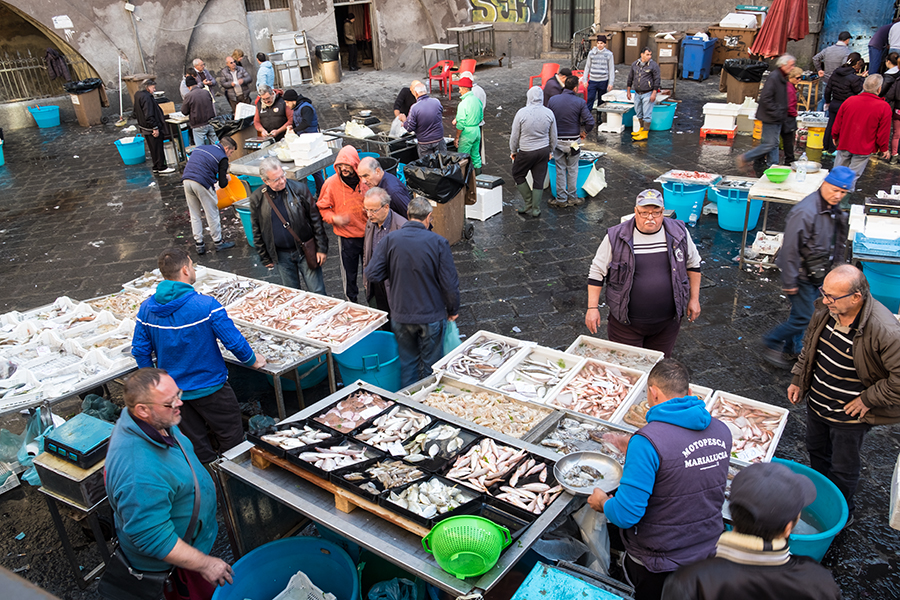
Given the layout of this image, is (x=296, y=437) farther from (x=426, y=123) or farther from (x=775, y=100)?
(x=775, y=100)

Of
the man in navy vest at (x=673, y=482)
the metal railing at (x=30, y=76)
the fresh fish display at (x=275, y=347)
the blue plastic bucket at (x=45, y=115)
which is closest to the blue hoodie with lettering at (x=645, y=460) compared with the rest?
the man in navy vest at (x=673, y=482)

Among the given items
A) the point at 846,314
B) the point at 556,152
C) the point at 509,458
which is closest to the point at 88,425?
the point at 509,458

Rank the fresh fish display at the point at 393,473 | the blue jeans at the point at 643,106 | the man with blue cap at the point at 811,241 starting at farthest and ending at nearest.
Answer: the blue jeans at the point at 643,106 → the man with blue cap at the point at 811,241 → the fresh fish display at the point at 393,473

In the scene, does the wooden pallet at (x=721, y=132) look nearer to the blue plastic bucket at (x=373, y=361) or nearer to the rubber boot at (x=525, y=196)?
the rubber boot at (x=525, y=196)

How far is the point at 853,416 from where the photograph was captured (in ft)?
12.7

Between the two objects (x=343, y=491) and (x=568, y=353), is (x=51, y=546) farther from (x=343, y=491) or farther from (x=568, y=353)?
(x=568, y=353)

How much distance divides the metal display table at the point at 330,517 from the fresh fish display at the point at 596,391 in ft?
2.51

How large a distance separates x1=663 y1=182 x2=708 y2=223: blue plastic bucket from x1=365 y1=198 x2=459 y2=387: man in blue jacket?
468cm

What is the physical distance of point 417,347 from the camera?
5.44 metres

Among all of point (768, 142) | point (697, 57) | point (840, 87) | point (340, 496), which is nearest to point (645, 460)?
point (340, 496)

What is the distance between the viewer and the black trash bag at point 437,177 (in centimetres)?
801

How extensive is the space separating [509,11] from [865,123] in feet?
46.7

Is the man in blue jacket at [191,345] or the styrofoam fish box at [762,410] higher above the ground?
the man in blue jacket at [191,345]

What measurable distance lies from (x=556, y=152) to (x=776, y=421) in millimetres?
5891
